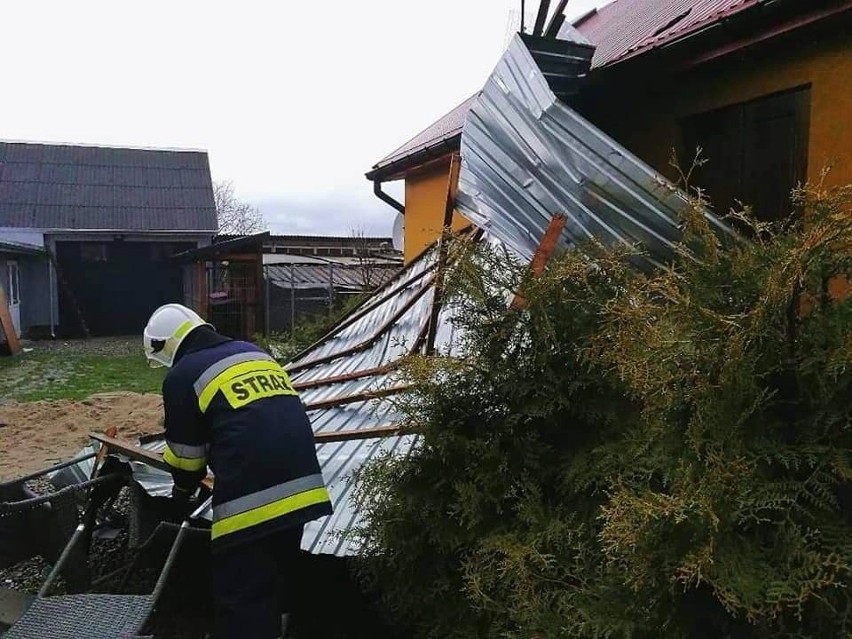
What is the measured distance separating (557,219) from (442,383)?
2.99ft

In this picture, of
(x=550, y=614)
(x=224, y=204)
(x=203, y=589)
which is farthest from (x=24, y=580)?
(x=224, y=204)

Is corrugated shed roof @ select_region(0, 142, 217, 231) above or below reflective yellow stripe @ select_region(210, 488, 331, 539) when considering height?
above

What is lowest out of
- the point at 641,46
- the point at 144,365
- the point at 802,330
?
the point at 144,365

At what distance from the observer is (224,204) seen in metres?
40.0

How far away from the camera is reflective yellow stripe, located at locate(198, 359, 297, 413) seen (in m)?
3.21

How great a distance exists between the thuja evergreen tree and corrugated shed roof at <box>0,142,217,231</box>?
18800 mm

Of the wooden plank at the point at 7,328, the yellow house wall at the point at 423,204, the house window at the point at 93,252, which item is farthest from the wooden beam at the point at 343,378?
the house window at the point at 93,252

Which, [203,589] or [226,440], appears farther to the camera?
[203,589]

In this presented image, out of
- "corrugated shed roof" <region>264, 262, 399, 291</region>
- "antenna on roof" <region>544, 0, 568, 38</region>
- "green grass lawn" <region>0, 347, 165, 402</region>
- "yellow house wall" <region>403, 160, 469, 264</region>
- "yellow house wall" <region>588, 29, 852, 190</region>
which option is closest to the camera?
"yellow house wall" <region>588, 29, 852, 190</region>

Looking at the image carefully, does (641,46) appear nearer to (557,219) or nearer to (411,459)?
(557,219)

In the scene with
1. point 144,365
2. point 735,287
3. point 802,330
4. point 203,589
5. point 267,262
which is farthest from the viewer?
point 267,262

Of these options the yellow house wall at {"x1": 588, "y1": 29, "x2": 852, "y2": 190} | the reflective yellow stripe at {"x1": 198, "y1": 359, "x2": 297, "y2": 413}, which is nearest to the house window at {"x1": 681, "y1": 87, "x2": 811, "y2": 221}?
the yellow house wall at {"x1": 588, "y1": 29, "x2": 852, "y2": 190}

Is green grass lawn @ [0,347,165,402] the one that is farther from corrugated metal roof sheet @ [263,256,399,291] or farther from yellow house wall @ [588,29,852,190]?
yellow house wall @ [588,29,852,190]

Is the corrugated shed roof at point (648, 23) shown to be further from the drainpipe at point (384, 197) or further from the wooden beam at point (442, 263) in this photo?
the drainpipe at point (384, 197)
